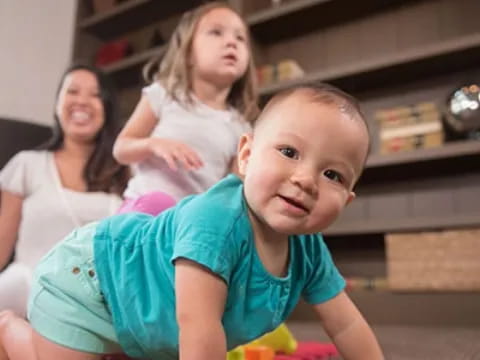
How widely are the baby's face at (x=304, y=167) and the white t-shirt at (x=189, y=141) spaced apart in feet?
1.54

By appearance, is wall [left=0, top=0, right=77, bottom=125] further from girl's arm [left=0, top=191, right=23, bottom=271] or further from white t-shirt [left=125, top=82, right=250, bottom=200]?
white t-shirt [left=125, top=82, right=250, bottom=200]

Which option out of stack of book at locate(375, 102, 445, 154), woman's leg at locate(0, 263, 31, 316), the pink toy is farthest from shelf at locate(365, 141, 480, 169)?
woman's leg at locate(0, 263, 31, 316)

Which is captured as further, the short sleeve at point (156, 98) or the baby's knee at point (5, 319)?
the short sleeve at point (156, 98)

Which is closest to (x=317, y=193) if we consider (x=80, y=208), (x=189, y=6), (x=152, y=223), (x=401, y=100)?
(x=152, y=223)

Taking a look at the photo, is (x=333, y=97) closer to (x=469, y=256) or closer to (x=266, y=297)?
(x=266, y=297)

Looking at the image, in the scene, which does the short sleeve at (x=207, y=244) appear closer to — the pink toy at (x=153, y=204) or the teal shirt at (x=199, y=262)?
the teal shirt at (x=199, y=262)

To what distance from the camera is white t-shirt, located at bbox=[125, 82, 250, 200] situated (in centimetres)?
102

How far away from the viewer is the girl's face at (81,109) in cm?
130

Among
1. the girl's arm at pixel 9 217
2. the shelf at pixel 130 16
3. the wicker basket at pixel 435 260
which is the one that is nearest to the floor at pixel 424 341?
the wicker basket at pixel 435 260

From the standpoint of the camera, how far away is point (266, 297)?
0.58 m

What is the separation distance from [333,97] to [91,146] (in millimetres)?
904

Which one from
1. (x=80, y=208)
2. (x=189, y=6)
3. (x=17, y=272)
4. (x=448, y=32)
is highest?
(x=189, y=6)

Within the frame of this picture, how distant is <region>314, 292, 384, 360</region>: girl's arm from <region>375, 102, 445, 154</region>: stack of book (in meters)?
1.13

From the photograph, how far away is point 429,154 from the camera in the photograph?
162 centimetres
